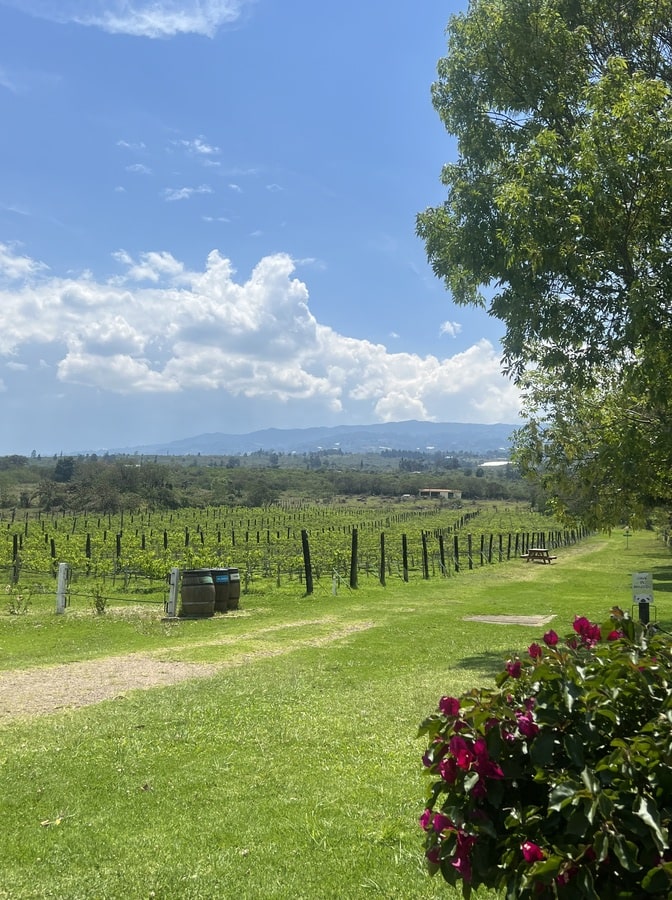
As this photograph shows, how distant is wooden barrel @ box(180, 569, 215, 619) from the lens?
16.2 m

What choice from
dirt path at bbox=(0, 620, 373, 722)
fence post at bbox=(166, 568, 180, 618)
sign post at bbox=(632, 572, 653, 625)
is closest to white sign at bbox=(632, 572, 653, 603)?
sign post at bbox=(632, 572, 653, 625)

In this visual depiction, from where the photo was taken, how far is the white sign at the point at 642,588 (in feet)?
25.4

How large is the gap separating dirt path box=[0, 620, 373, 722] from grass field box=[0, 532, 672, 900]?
63 mm

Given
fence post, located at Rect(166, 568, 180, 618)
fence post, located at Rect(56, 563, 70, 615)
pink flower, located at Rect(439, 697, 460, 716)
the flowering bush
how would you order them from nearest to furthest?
1. the flowering bush
2. pink flower, located at Rect(439, 697, 460, 716)
3. fence post, located at Rect(56, 563, 70, 615)
4. fence post, located at Rect(166, 568, 180, 618)

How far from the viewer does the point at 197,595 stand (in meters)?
16.2

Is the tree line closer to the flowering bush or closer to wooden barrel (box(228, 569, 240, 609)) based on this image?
wooden barrel (box(228, 569, 240, 609))

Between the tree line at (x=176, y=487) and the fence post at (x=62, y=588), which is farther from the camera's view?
the tree line at (x=176, y=487)

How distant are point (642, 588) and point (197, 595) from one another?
36.4ft

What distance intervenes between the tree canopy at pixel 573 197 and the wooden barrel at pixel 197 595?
9.05 meters

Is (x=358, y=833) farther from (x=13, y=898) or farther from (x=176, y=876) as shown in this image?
(x=13, y=898)

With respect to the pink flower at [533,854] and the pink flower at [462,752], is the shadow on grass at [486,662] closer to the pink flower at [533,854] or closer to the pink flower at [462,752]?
the pink flower at [462,752]

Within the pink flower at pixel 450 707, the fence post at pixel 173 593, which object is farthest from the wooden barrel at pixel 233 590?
the pink flower at pixel 450 707

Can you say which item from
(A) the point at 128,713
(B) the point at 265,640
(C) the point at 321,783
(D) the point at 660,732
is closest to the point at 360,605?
(B) the point at 265,640

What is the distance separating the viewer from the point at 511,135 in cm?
1055
